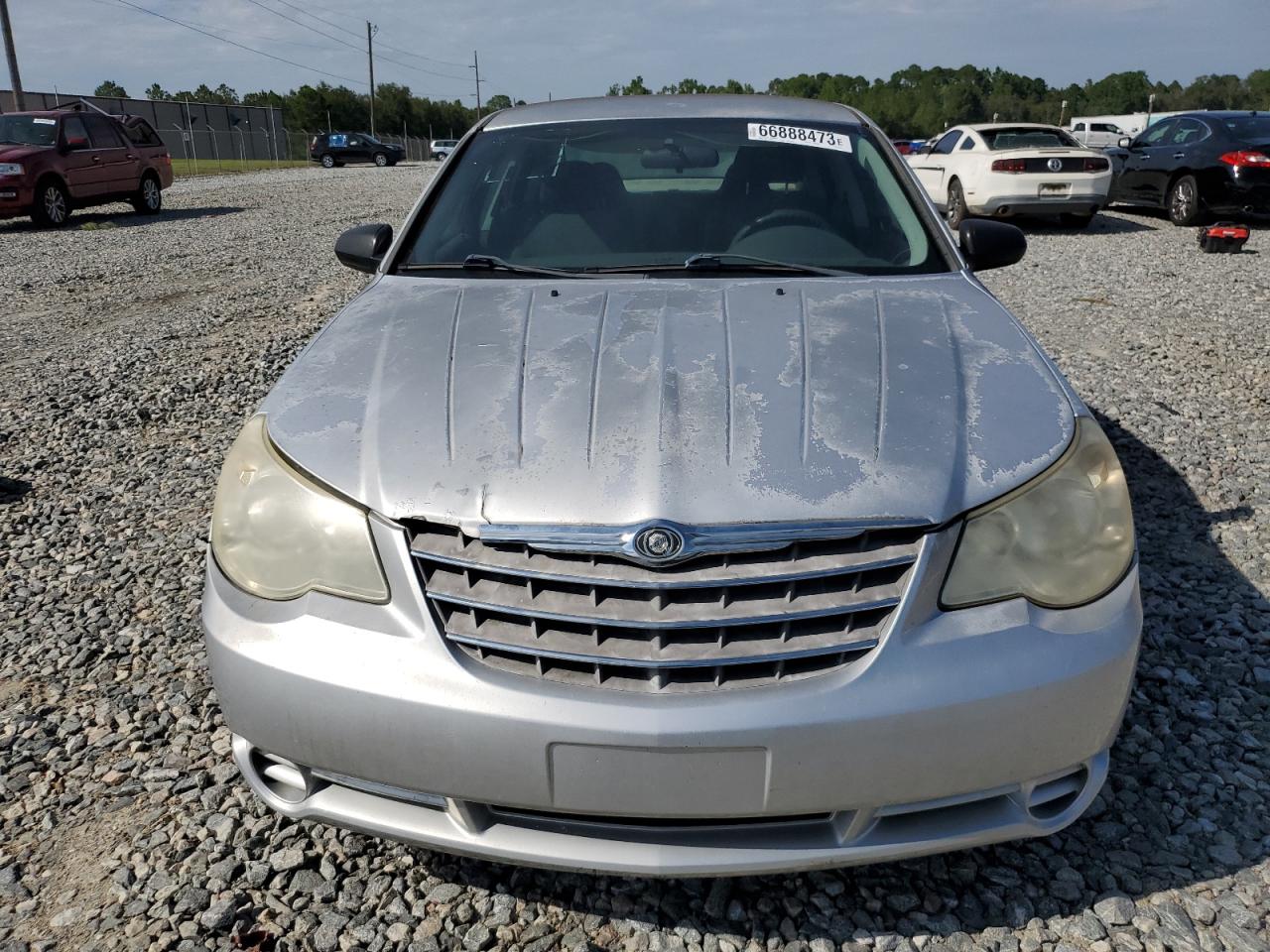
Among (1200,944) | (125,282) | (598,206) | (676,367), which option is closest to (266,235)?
(125,282)

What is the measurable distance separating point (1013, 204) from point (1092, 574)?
11442 mm

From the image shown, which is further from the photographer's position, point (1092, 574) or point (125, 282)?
point (125, 282)

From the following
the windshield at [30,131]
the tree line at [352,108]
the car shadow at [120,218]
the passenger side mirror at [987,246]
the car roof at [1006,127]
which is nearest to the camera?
the passenger side mirror at [987,246]

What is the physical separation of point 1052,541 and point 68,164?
52.4 ft

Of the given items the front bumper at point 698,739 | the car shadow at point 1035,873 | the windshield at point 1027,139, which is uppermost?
the windshield at point 1027,139

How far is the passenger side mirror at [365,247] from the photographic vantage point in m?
3.20

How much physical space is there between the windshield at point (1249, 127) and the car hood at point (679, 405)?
11.8 metres

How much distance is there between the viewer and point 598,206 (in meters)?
3.08

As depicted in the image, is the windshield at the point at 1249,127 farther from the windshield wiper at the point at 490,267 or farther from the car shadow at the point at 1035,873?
the windshield wiper at the point at 490,267

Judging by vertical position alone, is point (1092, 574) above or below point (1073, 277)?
above

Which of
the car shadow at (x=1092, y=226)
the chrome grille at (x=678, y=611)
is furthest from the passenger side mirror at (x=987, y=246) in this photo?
the car shadow at (x=1092, y=226)

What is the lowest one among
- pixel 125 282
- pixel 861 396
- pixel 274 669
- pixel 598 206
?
pixel 125 282

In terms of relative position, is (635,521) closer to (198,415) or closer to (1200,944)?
(1200,944)

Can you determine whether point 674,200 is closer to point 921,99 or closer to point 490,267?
point 490,267
